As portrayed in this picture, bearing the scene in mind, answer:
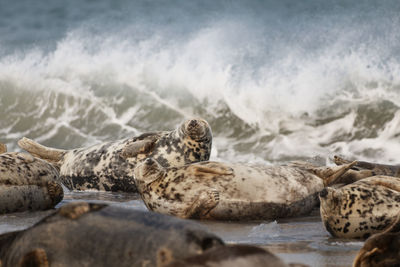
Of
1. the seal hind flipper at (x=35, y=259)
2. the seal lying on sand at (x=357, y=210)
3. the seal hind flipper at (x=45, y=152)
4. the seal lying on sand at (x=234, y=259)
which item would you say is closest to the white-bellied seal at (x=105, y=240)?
the seal hind flipper at (x=35, y=259)

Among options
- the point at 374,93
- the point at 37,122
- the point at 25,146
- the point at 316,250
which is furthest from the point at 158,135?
the point at 37,122

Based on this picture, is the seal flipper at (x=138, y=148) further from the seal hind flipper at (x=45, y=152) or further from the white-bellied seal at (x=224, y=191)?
the white-bellied seal at (x=224, y=191)

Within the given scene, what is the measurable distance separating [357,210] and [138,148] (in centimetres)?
446

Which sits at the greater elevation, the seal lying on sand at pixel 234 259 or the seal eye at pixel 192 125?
the seal eye at pixel 192 125

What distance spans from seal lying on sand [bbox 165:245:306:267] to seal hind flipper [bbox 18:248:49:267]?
73 cm

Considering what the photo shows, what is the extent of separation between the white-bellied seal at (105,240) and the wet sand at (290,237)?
128 centimetres


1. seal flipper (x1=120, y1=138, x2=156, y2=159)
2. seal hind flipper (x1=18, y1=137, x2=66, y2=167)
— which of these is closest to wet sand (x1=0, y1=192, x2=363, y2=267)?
seal flipper (x1=120, y1=138, x2=156, y2=159)

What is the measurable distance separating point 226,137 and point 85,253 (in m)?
15.8

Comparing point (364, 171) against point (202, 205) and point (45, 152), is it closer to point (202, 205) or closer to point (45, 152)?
point (202, 205)

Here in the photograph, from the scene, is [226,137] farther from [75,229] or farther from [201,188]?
[75,229]

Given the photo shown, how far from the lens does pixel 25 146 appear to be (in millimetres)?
10047

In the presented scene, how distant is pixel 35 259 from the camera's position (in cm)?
248

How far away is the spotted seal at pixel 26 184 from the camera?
19.2 ft

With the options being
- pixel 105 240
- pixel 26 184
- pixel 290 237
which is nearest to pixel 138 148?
pixel 26 184
